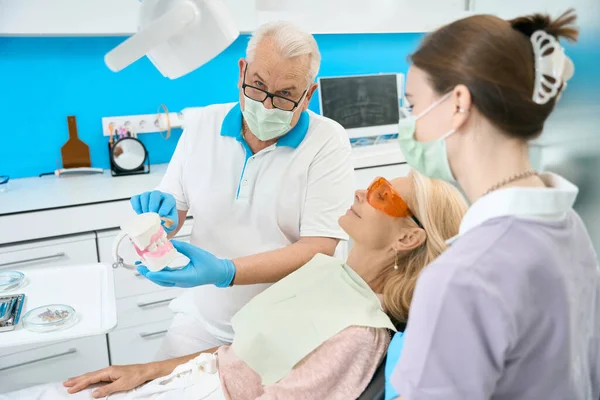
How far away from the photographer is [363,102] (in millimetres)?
3215

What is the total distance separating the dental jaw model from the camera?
116 cm

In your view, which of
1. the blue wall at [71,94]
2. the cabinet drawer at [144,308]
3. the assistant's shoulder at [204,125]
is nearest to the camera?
the assistant's shoulder at [204,125]

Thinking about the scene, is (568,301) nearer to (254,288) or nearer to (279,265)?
(279,265)

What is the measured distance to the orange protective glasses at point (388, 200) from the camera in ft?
4.67

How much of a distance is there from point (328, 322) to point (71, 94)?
6.74ft

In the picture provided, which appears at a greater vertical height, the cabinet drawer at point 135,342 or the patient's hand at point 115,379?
the patient's hand at point 115,379

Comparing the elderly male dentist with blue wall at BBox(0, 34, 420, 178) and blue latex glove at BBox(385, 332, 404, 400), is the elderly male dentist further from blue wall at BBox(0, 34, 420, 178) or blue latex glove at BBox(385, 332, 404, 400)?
blue wall at BBox(0, 34, 420, 178)

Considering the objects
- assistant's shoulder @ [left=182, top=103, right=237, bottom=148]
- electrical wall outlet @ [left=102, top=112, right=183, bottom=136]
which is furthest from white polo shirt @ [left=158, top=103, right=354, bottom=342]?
electrical wall outlet @ [left=102, top=112, right=183, bottom=136]

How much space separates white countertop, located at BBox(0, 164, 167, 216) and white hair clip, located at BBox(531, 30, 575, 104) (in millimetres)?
1854

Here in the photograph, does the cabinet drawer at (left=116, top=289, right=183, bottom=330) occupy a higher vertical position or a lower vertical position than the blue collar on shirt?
lower

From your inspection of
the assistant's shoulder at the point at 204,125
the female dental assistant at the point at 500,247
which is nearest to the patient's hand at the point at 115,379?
the assistant's shoulder at the point at 204,125

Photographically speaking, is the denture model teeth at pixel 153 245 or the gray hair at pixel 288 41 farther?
the gray hair at pixel 288 41

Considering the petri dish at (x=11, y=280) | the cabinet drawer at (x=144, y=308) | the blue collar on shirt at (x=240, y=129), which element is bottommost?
the cabinet drawer at (x=144, y=308)

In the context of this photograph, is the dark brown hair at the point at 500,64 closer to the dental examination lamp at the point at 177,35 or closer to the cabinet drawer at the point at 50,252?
the dental examination lamp at the point at 177,35
